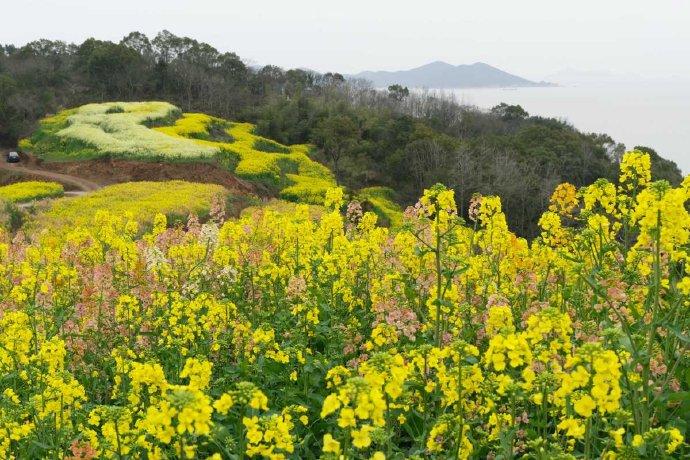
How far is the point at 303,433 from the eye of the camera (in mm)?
5176

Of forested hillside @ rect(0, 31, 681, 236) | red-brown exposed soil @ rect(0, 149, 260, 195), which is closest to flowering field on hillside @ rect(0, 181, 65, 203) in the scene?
red-brown exposed soil @ rect(0, 149, 260, 195)

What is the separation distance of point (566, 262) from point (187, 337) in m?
3.95

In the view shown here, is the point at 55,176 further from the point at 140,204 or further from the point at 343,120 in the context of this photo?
the point at 343,120

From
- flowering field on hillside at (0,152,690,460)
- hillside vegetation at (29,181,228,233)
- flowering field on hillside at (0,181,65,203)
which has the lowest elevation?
flowering field on hillside at (0,181,65,203)

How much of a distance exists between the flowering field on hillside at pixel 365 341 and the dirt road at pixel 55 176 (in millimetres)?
29175

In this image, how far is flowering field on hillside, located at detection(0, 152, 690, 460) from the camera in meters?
3.42

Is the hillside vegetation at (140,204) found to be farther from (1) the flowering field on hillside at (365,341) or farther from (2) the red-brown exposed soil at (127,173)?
(1) the flowering field on hillside at (365,341)

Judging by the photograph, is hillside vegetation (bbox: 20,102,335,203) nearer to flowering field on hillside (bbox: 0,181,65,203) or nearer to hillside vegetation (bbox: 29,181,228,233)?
flowering field on hillside (bbox: 0,181,65,203)

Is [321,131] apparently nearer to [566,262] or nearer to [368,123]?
[368,123]

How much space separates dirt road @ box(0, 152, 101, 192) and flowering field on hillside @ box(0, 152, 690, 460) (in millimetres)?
29175

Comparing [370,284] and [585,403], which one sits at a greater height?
[585,403]

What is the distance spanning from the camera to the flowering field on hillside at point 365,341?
3424 mm

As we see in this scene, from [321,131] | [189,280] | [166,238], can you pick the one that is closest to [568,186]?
[189,280]

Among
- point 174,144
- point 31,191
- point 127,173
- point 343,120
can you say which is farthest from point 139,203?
point 343,120
